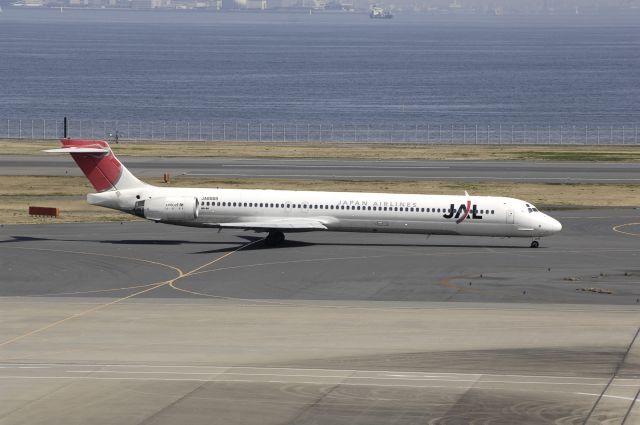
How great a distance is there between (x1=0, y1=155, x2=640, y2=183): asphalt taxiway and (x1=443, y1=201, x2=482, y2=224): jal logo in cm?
3350

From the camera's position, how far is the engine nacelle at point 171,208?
255 ft

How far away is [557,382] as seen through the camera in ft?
146

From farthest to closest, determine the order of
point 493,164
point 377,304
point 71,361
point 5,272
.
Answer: point 493,164, point 5,272, point 377,304, point 71,361

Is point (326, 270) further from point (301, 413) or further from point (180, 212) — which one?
point (301, 413)

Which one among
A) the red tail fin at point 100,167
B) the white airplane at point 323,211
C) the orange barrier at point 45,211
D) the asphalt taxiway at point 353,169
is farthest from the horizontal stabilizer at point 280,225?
the asphalt taxiway at point 353,169

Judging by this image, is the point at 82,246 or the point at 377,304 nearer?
the point at 377,304

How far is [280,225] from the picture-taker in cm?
7738

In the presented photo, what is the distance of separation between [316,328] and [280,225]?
23702 millimetres

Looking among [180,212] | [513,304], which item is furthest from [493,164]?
[513,304]

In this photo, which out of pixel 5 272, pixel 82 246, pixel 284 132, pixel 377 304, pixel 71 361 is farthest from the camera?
pixel 284 132

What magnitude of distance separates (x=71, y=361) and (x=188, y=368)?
4646 mm

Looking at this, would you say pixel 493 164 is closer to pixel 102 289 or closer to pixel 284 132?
pixel 284 132

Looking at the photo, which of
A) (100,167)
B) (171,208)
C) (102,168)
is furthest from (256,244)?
(100,167)

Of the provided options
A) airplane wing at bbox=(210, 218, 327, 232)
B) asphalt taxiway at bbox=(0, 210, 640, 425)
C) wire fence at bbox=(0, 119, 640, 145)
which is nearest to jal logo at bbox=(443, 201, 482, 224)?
asphalt taxiway at bbox=(0, 210, 640, 425)
